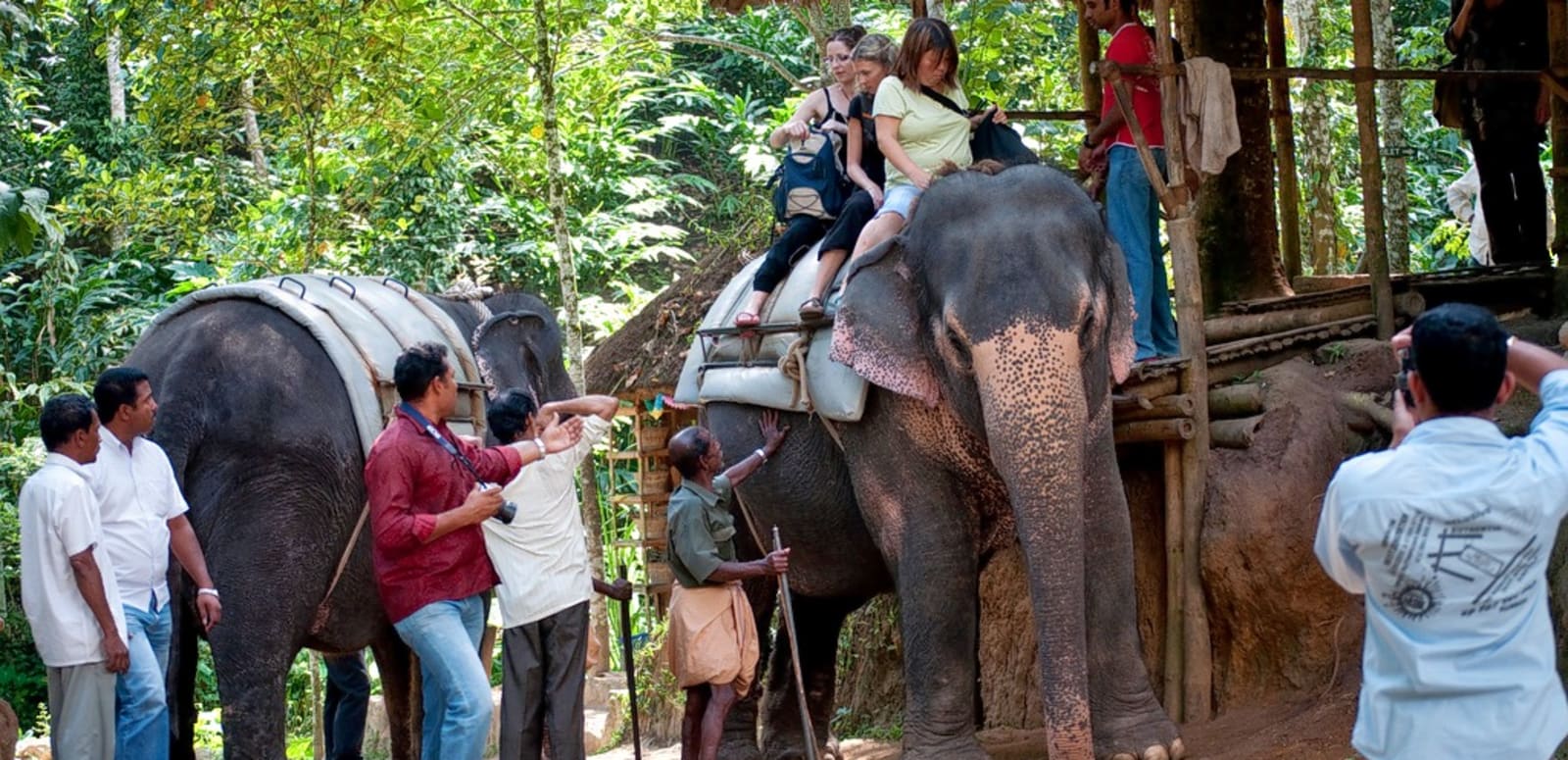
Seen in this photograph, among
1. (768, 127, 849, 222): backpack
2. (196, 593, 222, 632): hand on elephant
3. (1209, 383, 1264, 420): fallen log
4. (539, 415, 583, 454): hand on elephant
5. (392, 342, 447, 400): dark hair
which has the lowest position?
(196, 593, 222, 632): hand on elephant

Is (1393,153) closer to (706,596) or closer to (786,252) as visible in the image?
(786,252)

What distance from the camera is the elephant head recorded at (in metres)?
6.68

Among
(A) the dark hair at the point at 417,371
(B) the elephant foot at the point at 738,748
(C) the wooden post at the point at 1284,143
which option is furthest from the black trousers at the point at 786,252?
(C) the wooden post at the point at 1284,143

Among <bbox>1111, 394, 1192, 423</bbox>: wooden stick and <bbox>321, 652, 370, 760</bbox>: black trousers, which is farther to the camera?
<bbox>321, 652, 370, 760</bbox>: black trousers

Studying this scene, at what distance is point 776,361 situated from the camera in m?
8.44

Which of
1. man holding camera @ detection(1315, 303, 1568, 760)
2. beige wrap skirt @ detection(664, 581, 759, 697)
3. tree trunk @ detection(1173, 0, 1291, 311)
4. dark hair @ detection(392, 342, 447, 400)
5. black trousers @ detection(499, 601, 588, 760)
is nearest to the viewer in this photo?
man holding camera @ detection(1315, 303, 1568, 760)

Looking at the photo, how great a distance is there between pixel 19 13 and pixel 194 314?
2847mm

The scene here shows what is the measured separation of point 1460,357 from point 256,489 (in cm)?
503

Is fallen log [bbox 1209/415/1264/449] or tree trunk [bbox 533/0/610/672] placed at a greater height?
tree trunk [bbox 533/0/610/672]

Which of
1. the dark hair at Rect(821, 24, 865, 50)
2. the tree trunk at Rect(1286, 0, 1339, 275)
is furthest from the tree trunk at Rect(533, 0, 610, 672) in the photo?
the tree trunk at Rect(1286, 0, 1339, 275)

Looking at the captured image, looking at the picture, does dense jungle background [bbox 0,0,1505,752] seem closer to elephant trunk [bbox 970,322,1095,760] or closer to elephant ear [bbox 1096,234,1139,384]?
elephant ear [bbox 1096,234,1139,384]

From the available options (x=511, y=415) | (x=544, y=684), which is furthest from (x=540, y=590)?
(x=511, y=415)

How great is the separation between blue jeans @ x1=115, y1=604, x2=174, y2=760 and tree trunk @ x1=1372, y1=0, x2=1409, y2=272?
27.7ft

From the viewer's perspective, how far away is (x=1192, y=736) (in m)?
7.74
